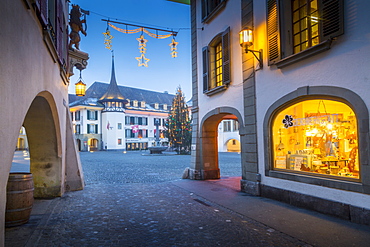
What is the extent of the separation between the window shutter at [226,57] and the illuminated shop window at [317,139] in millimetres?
2981

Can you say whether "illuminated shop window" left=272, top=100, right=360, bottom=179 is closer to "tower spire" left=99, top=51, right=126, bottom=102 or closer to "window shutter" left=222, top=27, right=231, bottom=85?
"window shutter" left=222, top=27, right=231, bottom=85

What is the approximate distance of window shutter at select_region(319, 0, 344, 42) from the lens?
5.95 m

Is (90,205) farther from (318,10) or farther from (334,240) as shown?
(318,10)

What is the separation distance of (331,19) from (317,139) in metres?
2.88

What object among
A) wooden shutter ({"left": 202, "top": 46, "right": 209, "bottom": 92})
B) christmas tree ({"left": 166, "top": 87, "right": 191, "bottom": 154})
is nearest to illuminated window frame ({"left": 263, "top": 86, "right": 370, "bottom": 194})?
wooden shutter ({"left": 202, "top": 46, "right": 209, "bottom": 92})

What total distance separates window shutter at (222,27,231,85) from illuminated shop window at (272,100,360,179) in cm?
298

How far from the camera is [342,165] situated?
253 inches

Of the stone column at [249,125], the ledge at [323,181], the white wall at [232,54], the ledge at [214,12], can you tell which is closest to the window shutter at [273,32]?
the stone column at [249,125]

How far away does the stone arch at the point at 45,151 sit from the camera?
7629 mm

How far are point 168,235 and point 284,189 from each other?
3819mm

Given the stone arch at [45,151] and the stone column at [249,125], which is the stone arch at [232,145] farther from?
the stone arch at [45,151]

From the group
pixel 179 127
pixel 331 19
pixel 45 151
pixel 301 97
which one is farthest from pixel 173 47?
pixel 179 127

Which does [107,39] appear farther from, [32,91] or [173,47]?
[32,91]

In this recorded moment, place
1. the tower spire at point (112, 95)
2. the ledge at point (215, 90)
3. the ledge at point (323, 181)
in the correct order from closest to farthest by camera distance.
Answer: the ledge at point (323, 181)
the ledge at point (215, 90)
the tower spire at point (112, 95)
